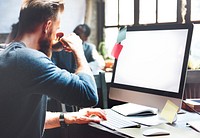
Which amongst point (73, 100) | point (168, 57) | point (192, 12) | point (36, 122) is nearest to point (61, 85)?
point (73, 100)

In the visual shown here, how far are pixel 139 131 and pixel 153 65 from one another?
323mm

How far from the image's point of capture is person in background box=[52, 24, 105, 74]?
10.5ft

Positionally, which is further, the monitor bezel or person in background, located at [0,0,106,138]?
the monitor bezel

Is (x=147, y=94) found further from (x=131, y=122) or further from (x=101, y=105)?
(x=101, y=105)

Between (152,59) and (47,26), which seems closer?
(47,26)

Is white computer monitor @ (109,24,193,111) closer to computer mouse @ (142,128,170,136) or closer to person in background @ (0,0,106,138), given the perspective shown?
computer mouse @ (142,128,170,136)

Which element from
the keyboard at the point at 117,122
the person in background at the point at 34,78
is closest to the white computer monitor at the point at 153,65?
the keyboard at the point at 117,122

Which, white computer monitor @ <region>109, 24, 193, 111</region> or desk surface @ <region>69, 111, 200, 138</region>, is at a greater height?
white computer monitor @ <region>109, 24, 193, 111</region>

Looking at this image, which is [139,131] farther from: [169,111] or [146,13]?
[146,13]

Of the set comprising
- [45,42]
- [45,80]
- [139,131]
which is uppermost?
[45,42]

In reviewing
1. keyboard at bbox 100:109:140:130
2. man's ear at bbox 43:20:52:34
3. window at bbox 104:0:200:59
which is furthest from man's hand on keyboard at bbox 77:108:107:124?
window at bbox 104:0:200:59

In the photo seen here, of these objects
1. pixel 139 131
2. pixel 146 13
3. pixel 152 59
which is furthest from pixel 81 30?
pixel 139 131

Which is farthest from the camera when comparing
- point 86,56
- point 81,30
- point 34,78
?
point 81,30

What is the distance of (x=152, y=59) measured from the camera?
159cm
